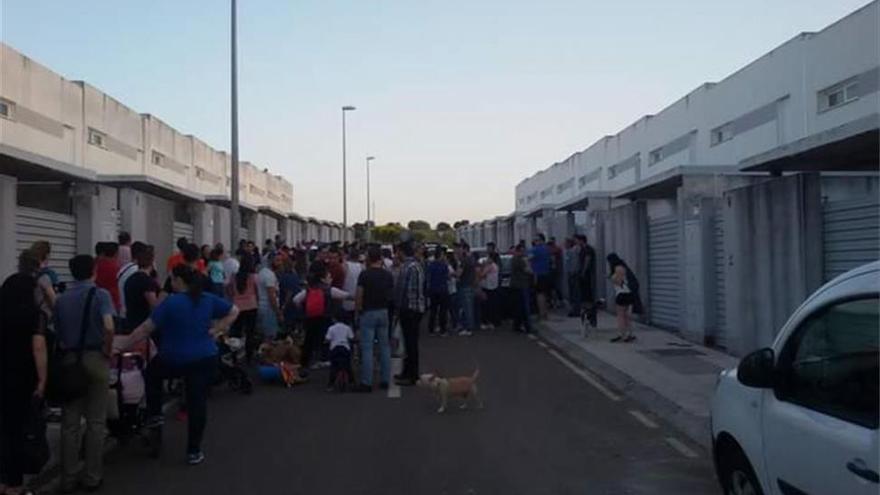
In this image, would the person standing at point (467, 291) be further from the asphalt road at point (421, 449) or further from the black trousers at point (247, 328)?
the asphalt road at point (421, 449)

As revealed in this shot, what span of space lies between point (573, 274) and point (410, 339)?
32.6 ft

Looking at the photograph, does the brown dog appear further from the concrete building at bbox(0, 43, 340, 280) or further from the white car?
the white car

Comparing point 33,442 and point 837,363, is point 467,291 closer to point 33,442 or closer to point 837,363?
point 33,442

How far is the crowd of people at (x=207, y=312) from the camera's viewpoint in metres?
6.91

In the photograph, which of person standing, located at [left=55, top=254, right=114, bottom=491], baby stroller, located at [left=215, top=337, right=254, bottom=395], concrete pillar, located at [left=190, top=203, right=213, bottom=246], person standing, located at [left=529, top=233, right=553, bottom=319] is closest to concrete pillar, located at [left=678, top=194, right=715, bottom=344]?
person standing, located at [left=529, top=233, right=553, bottom=319]

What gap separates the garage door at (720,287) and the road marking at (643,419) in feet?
18.1

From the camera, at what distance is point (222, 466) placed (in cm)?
814

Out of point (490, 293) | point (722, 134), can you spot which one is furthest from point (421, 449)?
point (722, 134)

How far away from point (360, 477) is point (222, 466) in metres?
1.30

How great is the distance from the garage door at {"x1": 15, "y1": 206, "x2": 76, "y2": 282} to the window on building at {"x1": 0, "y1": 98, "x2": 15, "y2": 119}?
8607mm

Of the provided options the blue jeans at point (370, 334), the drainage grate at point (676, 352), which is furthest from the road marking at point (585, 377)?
the blue jeans at point (370, 334)

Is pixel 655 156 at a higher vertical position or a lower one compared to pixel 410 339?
higher

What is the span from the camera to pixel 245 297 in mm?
13492

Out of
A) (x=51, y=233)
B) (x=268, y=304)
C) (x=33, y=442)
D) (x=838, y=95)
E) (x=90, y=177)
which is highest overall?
(x=838, y=95)
